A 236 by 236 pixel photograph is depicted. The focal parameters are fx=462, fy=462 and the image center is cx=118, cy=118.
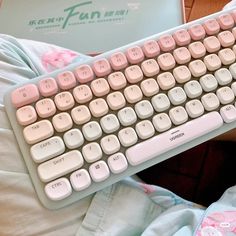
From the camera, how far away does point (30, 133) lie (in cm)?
39

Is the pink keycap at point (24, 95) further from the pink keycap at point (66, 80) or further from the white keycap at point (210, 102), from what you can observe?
the white keycap at point (210, 102)

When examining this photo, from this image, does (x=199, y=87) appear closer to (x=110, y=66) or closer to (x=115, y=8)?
(x=110, y=66)

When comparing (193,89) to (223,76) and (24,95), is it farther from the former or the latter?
(24,95)

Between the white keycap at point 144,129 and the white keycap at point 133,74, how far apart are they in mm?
40

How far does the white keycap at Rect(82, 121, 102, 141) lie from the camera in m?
0.39

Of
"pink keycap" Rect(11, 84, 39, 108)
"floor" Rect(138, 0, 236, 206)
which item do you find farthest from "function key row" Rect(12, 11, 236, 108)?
"floor" Rect(138, 0, 236, 206)

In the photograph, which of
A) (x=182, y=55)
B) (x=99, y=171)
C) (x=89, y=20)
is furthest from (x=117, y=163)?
(x=89, y=20)

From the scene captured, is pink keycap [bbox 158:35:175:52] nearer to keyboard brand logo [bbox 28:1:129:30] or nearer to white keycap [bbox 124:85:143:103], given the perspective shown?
white keycap [bbox 124:85:143:103]

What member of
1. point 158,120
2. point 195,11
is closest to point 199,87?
point 158,120

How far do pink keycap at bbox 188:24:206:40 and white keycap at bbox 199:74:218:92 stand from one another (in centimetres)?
4

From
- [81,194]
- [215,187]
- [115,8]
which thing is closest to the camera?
[81,194]

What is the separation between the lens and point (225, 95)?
41 centimetres

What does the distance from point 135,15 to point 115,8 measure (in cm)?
3

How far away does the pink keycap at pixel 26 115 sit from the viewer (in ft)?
1.29
